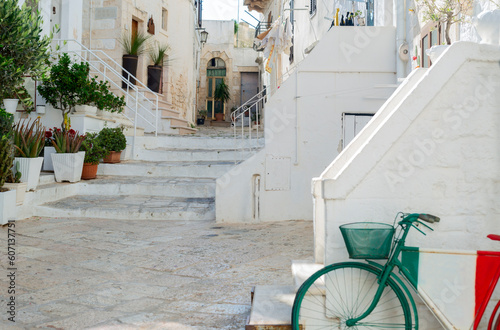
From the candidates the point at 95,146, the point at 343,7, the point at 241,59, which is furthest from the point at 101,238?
the point at 241,59

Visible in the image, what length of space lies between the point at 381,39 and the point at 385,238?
5573 mm

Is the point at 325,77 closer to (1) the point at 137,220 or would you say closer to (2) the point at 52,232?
(1) the point at 137,220

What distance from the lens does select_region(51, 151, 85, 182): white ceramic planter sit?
27.8ft

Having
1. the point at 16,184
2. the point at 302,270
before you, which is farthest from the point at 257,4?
the point at 302,270

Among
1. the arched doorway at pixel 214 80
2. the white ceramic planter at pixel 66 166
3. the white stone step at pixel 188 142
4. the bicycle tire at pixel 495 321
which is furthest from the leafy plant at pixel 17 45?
the arched doorway at pixel 214 80

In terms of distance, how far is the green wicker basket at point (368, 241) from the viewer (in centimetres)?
279

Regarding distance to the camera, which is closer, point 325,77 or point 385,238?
point 385,238

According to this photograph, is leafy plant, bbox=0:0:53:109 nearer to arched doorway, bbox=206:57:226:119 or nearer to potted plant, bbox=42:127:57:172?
potted plant, bbox=42:127:57:172

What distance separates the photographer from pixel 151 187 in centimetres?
883

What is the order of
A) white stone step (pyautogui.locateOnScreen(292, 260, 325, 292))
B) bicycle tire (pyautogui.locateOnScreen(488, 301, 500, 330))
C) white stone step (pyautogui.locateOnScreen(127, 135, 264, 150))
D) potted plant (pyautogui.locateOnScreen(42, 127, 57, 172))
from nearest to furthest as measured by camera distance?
bicycle tire (pyautogui.locateOnScreen(488, 301, 500, 330)) < white stone step (pyautogui.locateOnScreen(292, 260, 325, 292)) < potted plant (pyautogui.locateOnScreen(42, 127, 57, 172)) < white stone step (pyautogui.locateOnScreen(127, 135, 264, 150))

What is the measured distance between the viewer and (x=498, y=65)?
123 inches

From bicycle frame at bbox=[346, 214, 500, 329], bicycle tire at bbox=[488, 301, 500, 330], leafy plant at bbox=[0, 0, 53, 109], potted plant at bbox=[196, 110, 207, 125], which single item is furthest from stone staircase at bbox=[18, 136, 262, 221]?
potted plant at bbox=[196, 110, 207, 125]

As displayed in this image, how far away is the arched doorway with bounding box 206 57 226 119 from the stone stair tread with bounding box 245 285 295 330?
23.3 m

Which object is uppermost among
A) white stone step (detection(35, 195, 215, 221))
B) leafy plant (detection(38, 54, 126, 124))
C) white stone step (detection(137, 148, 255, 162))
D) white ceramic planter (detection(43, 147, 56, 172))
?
leafy plant (detection(38, 54, 126, 124))
